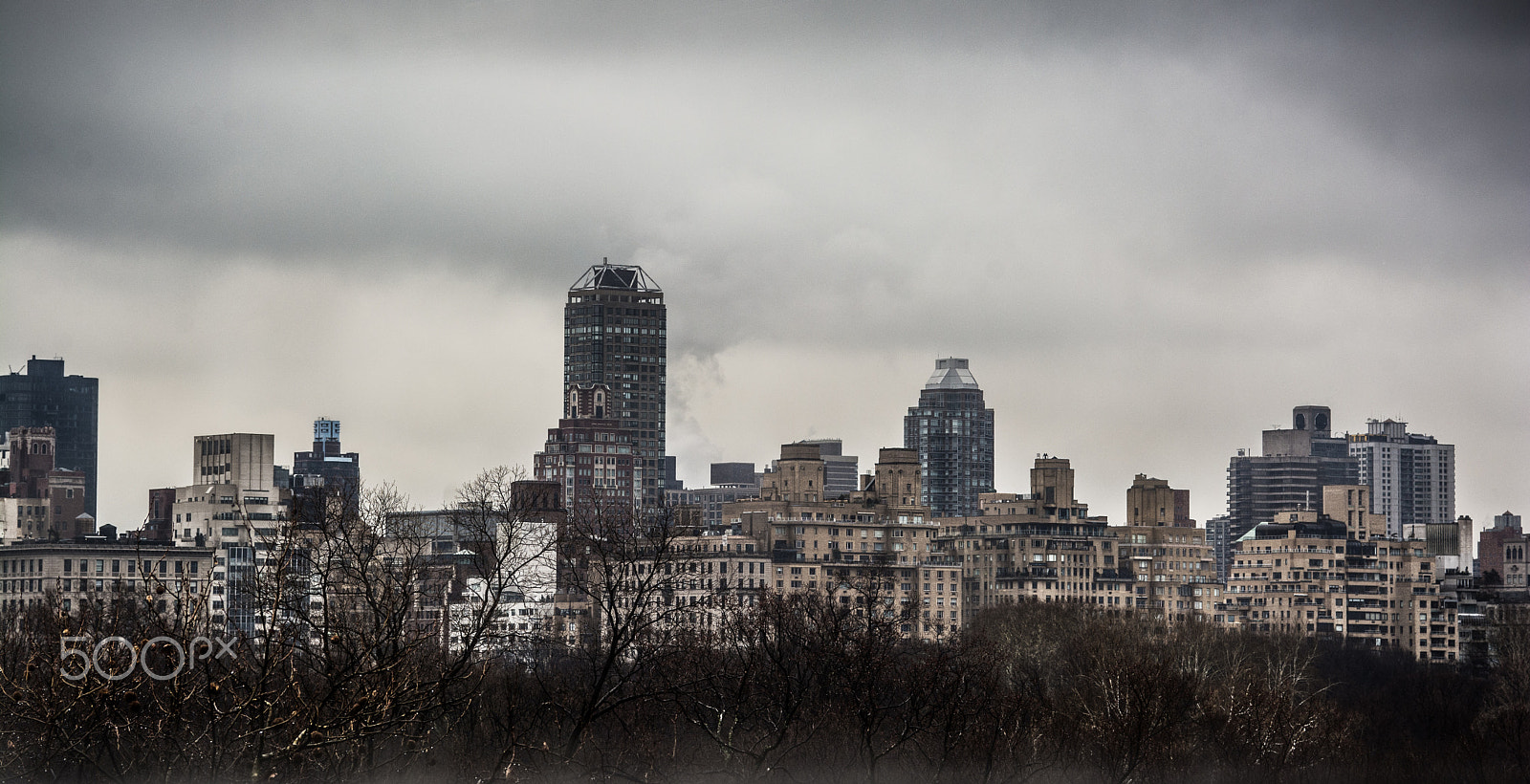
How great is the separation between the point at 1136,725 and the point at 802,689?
21.4ft

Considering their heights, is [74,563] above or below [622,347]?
below

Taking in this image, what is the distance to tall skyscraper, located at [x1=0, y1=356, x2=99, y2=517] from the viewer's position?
121 metres

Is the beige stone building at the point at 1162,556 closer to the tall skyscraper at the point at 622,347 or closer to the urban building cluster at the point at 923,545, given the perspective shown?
the urban building cluster at the point at 923,545

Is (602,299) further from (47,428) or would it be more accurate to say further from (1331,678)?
(1331,678)

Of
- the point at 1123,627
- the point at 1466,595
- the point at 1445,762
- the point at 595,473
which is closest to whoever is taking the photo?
the point at 1445,762

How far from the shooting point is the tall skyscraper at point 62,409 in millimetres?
121188

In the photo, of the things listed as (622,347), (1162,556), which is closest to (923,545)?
(1162,556)

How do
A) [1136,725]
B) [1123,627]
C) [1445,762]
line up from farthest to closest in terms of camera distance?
1. [1123,627]
2. [1445,762]
3. [1136,725]

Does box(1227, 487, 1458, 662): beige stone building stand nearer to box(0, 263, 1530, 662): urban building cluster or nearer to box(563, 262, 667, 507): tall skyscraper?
box(0, 263, 1530, 662): urban building cluster

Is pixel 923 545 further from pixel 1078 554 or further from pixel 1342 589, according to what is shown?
pixel 1342 589

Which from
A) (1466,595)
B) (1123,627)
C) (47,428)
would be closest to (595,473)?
(47,428)

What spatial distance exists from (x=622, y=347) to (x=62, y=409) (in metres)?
78.3

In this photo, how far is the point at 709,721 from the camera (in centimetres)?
3688

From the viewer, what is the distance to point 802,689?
123 feet
